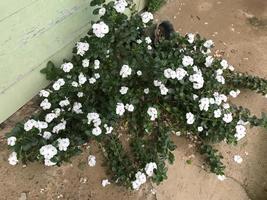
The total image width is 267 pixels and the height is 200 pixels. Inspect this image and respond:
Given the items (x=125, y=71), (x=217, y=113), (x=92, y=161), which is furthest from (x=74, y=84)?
(x=217, y=113)

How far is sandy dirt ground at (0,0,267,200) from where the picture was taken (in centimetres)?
301

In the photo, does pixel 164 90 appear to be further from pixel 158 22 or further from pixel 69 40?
pixel 158 22

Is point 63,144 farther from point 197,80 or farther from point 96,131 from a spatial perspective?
point 197,80

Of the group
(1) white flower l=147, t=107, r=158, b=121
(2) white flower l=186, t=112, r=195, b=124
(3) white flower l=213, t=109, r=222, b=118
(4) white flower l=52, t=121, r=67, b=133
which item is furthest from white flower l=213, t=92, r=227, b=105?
(4) white flower l=52, t=121, r=67, b=133

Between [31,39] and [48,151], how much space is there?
2.70ft

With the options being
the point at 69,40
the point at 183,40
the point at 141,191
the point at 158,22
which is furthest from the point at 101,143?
the point at 158,22

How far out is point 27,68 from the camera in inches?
122

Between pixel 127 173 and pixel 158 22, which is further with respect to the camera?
pixel 158 22

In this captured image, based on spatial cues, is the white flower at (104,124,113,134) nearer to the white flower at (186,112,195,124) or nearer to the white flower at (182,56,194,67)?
the white flower at (186,112,195,124)

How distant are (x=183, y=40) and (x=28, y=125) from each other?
61.6 inches

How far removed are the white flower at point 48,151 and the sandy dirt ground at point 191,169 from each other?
29cm

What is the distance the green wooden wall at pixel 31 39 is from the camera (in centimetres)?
273

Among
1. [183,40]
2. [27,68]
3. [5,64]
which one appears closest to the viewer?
A: [5,64]

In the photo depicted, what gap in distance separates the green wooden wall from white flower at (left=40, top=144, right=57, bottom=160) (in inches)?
21.6
